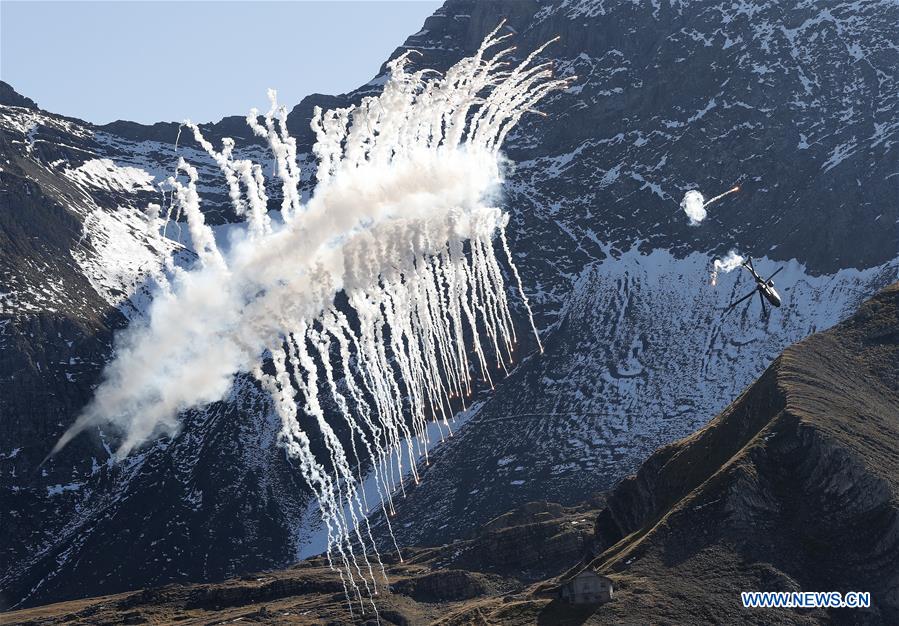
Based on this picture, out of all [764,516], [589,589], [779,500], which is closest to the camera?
[589,589]

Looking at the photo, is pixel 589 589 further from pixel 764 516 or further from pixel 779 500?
pixel 779 500

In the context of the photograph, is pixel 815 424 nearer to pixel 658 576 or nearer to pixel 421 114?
pixel 658 576

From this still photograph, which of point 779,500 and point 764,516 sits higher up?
point 779,500

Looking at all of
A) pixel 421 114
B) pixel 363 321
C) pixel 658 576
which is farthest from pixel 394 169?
pixel 658 576

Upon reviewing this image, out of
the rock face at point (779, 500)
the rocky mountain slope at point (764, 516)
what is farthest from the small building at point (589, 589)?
the rock face at point (779, 500)

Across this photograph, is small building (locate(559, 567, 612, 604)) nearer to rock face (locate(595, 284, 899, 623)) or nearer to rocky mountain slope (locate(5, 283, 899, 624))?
rocky mountain slope (locate(5, 283, 899, 624))

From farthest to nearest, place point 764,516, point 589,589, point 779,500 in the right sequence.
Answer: point 779,500
point 764,516
point 589,589

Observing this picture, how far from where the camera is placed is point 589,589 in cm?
13038

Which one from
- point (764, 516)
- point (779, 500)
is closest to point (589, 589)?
point (764, 516)

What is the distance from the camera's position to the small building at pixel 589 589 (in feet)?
427

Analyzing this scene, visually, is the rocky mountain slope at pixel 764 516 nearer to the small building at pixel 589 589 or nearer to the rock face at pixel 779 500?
the rock face at pixel 779 500

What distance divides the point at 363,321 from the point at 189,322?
5926 centimetres

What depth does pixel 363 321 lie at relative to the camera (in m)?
140

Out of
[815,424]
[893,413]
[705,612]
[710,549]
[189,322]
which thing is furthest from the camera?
[189,322]
